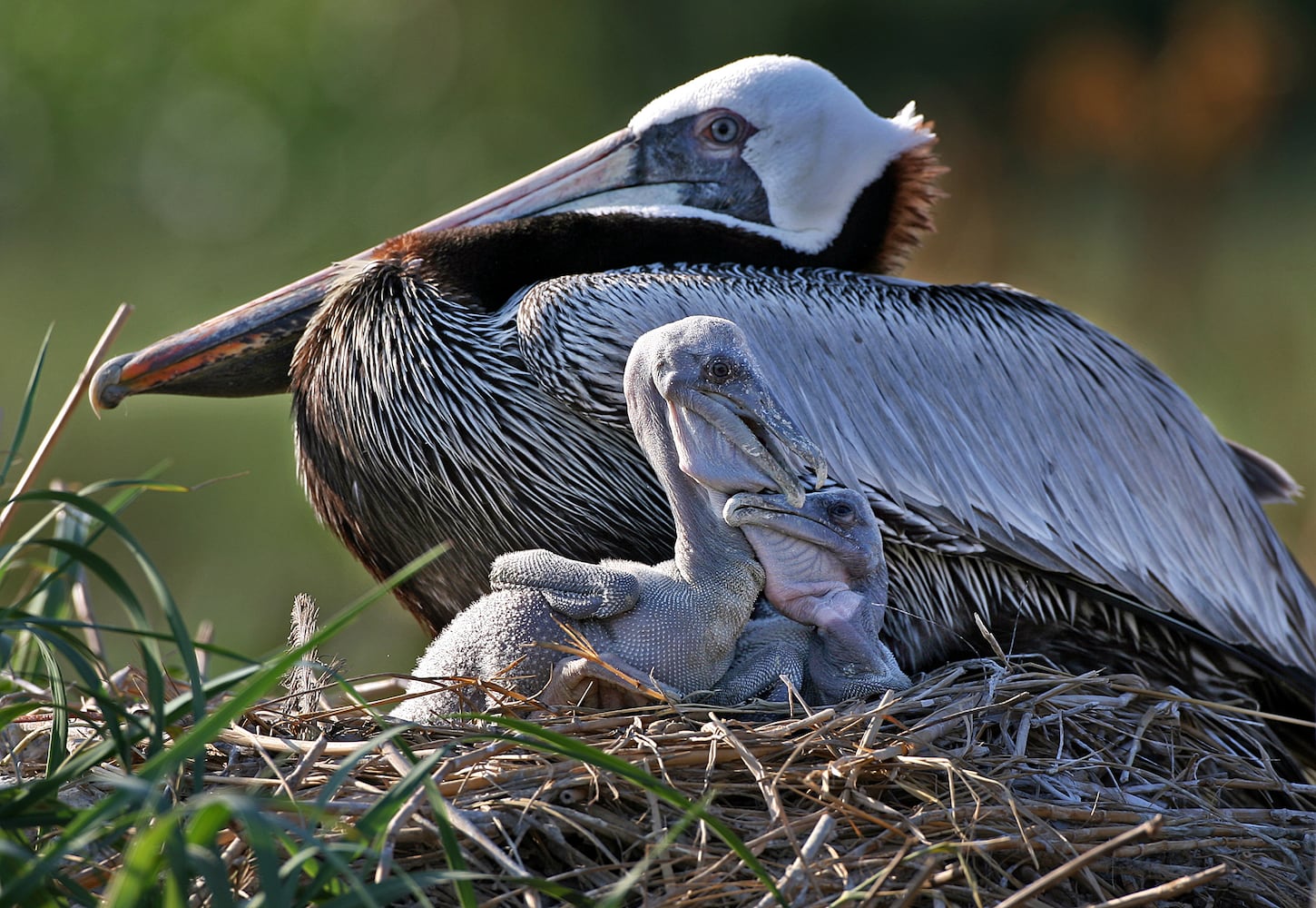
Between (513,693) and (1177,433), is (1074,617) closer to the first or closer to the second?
(1177,433)

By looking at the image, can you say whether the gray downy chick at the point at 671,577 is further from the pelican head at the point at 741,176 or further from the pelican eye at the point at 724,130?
the pelican eye at the point at 724,130

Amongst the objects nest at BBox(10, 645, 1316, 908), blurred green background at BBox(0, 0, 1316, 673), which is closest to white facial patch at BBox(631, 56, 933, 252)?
nest at BBox(10, 645, 1316, 908)

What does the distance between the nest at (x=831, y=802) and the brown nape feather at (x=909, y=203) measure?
4.54ft

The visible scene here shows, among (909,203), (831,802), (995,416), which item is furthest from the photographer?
(909,203)

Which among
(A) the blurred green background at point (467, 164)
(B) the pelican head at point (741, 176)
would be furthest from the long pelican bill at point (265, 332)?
(A) the blurred green background at point (467, 164)

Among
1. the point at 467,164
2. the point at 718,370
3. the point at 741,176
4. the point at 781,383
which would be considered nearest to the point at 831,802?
the point at 718,370

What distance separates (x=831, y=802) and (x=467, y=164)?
8.39 m

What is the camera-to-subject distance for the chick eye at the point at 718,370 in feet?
Answer: 8.52

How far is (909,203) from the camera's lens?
12.1ft

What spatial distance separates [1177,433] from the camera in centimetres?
347

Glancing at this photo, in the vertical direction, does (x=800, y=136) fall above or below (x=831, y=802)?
above

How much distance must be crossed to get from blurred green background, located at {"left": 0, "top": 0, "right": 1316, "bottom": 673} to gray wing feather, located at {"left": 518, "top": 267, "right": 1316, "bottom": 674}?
8.61ft

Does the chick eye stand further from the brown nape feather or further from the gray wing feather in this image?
the brown nape feather

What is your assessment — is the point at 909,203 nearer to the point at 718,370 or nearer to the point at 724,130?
the point at 724,130
